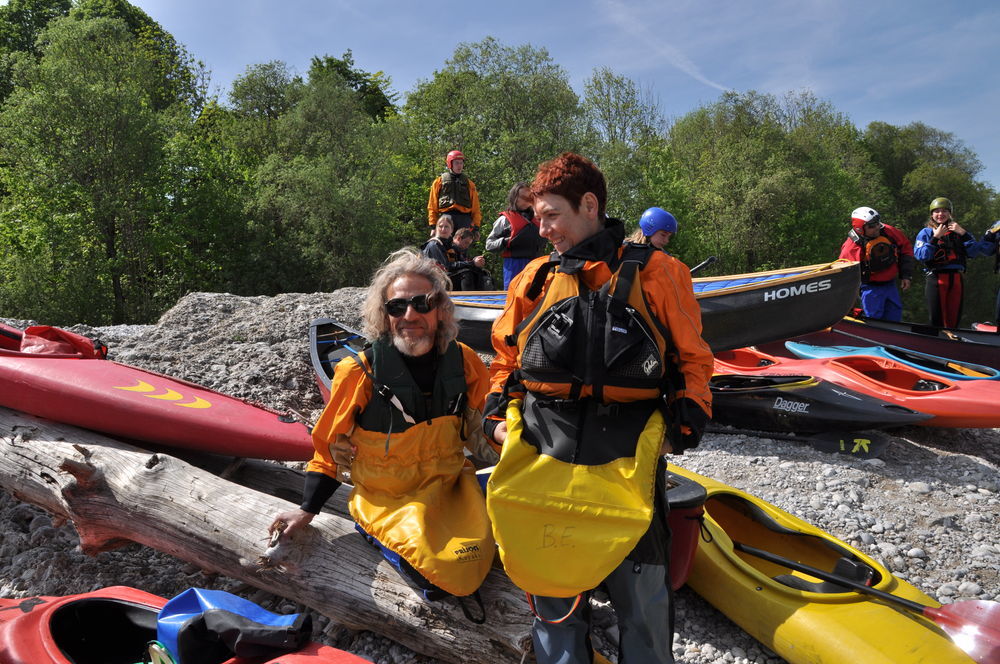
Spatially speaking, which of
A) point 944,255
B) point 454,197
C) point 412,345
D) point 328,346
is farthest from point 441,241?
point 944,255

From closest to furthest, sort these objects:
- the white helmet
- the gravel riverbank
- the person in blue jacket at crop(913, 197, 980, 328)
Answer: the gravel riverbank, the white helmet, the person in blue jacket at crop(913, 197, 980, 328)

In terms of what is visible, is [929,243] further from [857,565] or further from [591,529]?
[591,529]

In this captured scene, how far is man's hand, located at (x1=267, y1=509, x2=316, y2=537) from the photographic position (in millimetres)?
2410

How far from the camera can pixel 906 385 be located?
5.34m

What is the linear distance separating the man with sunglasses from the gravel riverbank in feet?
1.84

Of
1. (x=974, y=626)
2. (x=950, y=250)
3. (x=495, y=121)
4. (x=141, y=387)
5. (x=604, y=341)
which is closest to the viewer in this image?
(x=604, y=341)

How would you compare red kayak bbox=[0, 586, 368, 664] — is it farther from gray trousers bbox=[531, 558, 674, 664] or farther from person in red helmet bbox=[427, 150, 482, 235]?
person in red helmet bbox=[427, 150, 482, 235]

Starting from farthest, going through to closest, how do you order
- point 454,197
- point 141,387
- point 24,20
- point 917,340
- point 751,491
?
point 24,20 < point 454,197 < point 917,340 < point 751,491 < point 141,387

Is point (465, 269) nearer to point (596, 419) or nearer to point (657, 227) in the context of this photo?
point (657, 227)

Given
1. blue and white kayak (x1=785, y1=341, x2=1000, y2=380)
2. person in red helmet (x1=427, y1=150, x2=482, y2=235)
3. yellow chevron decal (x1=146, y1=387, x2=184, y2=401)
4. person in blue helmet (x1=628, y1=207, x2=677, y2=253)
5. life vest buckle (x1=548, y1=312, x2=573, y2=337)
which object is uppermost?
person in red helmet (x1=427, y1=150, x2=482, y2=235)

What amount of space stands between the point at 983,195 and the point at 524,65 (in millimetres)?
27194

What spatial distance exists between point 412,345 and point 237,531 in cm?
113

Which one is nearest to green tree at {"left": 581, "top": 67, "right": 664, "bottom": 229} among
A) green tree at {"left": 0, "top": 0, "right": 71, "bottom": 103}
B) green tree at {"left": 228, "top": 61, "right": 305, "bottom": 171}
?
green tree at {"left": 228, "top": 61, "right": 305, "bottom": 171}

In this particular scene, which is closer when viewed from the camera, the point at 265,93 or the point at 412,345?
the point at 412,345
